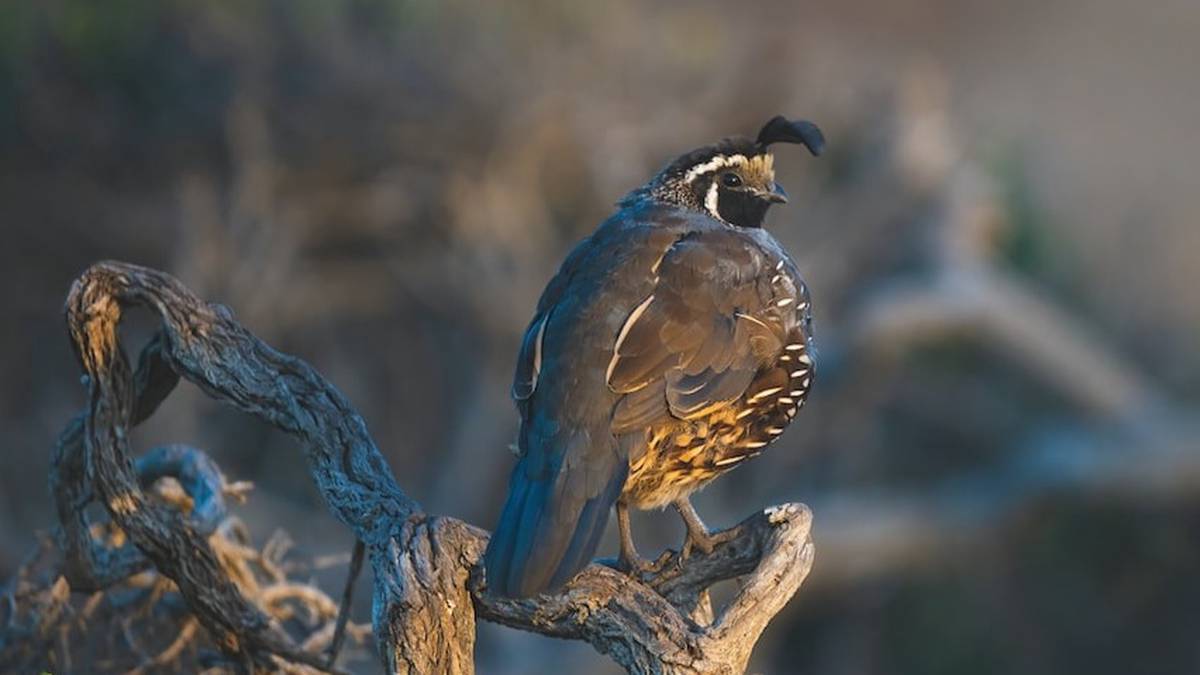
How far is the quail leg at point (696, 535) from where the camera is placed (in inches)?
186

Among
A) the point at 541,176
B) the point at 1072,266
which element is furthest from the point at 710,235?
the point at 1072,266

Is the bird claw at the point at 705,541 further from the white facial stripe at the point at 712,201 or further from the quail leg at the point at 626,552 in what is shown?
the white facial stripe at the point at 712,201

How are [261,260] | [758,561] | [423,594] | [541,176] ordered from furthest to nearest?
[541,176] → [261,260] → [758,561] → [423,594]

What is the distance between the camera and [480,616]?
4352mm

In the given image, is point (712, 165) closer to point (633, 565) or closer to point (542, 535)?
point (633, 565)

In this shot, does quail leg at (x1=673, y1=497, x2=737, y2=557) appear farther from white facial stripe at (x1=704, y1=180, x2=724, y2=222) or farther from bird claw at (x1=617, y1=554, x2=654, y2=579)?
white facial stripe at (x1=704, y1=180, x2=724, y2=222)

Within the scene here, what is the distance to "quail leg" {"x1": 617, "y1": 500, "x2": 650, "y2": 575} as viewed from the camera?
205 inches

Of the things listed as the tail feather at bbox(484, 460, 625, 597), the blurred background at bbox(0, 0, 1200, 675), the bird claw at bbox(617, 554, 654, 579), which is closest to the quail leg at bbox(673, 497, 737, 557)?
the bird claw at bbox(617, 554, 654, 579)

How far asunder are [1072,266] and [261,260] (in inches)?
244

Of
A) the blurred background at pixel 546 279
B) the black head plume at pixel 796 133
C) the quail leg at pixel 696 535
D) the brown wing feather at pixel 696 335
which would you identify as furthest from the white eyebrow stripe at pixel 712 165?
the blurred background at pixel 546 279

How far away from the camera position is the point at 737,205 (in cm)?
603

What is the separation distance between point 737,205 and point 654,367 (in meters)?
1.15

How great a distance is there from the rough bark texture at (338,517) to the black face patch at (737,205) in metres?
1.29

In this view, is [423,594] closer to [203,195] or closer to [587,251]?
[587,251]
